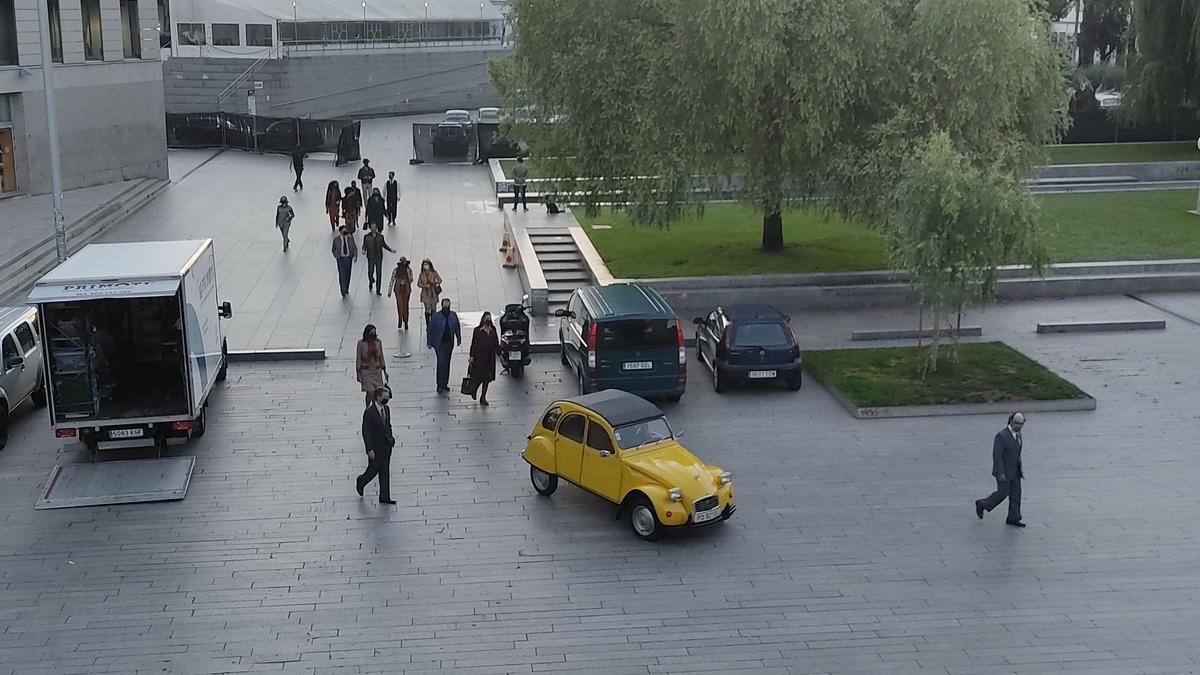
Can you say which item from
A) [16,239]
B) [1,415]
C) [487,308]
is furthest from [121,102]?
[1,415]

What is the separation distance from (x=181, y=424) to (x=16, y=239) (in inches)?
629

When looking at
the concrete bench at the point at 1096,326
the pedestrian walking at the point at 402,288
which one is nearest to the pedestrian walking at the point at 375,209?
the pedestrian walking at the point at 402,288

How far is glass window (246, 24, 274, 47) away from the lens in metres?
64.8

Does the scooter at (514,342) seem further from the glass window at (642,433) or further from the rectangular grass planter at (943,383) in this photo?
the glass window at (642,433)

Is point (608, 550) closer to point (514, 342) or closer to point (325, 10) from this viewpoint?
point (514, 342)

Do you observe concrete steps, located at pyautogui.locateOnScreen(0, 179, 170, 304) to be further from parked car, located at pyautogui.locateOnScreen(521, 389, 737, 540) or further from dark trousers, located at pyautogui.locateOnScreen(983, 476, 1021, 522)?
dark trousers, located at pyautogui.locateOnScreen(983, 476, 1021, 522)

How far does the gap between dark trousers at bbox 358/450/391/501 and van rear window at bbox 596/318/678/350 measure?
4432mm

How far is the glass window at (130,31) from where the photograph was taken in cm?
3978

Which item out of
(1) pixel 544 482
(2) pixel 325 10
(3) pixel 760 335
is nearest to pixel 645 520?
(1) pixel 544 482

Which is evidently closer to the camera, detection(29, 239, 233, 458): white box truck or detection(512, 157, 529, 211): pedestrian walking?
detection(29, 239, 233, 458): white box truck

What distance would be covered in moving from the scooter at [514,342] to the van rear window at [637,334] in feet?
6.88

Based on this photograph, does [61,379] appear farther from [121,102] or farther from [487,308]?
[121,102]

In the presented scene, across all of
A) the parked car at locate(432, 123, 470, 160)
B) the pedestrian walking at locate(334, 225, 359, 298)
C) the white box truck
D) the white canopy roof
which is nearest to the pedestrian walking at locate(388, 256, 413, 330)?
the pedestrian walking at locate(334, 225, 359, 298)

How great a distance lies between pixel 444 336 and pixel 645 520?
6.19 meters
